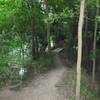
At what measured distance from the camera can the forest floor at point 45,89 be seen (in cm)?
1514

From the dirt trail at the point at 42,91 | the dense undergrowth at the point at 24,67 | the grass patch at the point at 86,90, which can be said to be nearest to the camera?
the dirt trail at the point at 42,91

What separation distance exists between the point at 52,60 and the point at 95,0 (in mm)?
6961

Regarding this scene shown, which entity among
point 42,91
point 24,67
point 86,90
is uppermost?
point 24,67

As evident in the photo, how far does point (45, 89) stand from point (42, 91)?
295 millimetres

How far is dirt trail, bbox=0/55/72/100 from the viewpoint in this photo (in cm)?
1510

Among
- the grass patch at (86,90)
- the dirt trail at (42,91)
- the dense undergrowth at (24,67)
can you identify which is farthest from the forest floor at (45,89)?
the dense undergrowth at (24,67)

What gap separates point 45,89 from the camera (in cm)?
1599

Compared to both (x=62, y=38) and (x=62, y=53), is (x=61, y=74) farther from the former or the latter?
(x=62, y=38)

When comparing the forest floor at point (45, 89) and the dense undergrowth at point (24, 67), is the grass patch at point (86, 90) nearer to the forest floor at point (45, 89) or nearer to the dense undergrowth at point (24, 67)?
the forest floor at point (45, 89)

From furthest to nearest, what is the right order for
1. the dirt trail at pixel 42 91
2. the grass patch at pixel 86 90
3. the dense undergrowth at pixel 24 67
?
the dense undergrowth at pixel 24 67 → the grass patch at pixel 86 90 → the dirt trail at pixel 42 91

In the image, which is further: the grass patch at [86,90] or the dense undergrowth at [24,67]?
the dense undergrowth at [24,67]

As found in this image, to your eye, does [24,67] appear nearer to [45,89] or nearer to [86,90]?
[45,89]

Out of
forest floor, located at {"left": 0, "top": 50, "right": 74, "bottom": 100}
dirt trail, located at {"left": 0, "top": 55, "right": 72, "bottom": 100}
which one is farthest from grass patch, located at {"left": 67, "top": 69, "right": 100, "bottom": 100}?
dirt trail, located at {"left": 0, "top": 55, "right": 72, "bottom": 100}

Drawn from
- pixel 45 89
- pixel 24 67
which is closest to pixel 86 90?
pixel 45 89
